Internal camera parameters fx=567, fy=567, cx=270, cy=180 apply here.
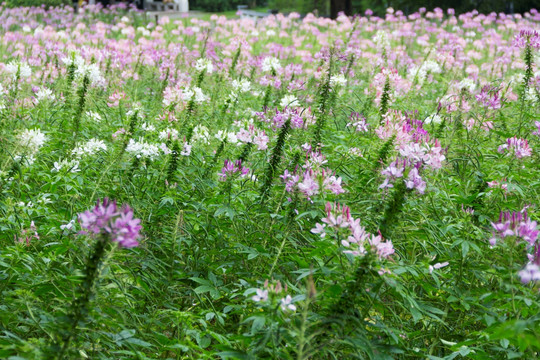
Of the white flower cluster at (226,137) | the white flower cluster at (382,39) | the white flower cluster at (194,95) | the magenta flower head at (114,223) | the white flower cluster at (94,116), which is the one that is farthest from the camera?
the white flower cluster at (382,39)

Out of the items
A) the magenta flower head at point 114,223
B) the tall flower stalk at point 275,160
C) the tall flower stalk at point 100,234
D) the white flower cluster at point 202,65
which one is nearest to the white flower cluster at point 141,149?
the tall flower stalk at point 275,160

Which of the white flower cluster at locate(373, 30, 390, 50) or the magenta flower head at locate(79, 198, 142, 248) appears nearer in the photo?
the magenta flower head at locate(79, 198, 142, 248)

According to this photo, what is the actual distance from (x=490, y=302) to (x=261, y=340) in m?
1.11

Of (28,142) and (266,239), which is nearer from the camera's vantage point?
(266,239)

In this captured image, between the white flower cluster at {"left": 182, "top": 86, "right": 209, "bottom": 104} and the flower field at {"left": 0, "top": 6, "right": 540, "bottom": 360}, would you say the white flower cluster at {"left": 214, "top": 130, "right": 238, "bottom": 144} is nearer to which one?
the flower field at {"left": 0, "top": 6, "right": 540, "bottom": 360}

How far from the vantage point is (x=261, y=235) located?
2.89m

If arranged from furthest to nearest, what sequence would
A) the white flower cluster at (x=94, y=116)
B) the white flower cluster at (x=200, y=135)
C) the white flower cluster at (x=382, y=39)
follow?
the white flower cluster at (x=382, y=39)
the white flower cluster at (x=94, y=116)
the white flower cluster at (x=200, y=135)

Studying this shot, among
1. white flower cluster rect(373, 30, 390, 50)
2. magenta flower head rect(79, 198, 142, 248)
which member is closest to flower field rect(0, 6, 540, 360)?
magenta flower head rect(79, 198, 142, 248)

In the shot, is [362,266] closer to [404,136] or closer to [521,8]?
[404,136]

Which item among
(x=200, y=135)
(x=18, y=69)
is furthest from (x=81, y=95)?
(x=18, y=69)

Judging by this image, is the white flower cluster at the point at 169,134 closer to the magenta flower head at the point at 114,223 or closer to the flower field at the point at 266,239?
the flower field at the point at 266,239

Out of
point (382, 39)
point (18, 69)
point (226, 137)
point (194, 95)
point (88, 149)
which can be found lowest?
point (88, 149)

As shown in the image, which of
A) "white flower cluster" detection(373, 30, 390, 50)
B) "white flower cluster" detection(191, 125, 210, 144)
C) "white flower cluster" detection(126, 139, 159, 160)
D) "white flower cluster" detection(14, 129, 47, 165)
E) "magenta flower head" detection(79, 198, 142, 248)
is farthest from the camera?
"white flower cluster" detection(373, 30, 390, 50)

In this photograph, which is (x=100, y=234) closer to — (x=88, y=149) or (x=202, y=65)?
(x=88, y=149)
